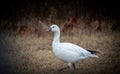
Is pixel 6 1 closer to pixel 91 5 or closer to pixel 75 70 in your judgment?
pixel 91 5

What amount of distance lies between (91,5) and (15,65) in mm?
3897

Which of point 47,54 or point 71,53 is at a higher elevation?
point 71,53

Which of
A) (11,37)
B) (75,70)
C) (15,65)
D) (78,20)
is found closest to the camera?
(75,70)

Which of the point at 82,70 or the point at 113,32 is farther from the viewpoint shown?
the point at 113,32

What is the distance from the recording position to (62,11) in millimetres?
11516

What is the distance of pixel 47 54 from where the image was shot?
9227 millimetres

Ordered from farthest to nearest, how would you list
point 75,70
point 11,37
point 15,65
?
point 11,37
point 15,65
point 75,70

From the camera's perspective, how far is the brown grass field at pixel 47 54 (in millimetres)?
7949

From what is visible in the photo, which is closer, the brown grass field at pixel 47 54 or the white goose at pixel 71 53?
the white goose at pixel 71 53

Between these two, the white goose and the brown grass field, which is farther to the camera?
the brown grass field

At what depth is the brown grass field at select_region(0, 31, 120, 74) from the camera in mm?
7949

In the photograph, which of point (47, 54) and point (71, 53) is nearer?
point (71, 53)

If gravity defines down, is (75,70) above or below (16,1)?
below

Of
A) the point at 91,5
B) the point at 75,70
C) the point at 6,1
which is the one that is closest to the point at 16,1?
the point at 6,1
